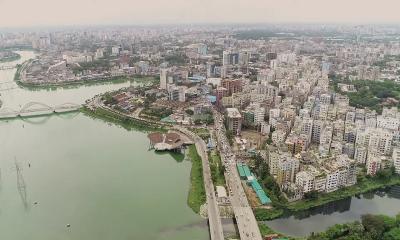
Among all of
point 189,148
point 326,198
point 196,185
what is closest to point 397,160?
point 326,198

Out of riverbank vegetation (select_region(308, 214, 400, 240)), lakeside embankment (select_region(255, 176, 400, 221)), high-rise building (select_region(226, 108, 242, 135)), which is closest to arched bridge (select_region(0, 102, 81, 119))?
high-rise building (select_region(226, 108, 242, 135))

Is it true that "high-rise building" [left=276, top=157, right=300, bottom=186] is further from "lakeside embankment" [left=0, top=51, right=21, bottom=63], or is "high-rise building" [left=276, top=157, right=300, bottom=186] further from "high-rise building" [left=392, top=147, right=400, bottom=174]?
"lakeside embankment" [left=0, top=51, right=21, bottom=63]

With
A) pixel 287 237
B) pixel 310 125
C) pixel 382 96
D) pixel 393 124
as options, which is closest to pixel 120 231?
pixel 287 237

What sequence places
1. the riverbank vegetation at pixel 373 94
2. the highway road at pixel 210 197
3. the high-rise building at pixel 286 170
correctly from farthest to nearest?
the riverbank vegetation at pixel 373 94 → the high-rise building at pixel 286 170 → the highway road at pixel 210 197

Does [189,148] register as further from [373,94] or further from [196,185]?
[373,94]

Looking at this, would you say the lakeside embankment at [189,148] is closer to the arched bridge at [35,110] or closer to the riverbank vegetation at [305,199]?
the arched bridge at [35,110]

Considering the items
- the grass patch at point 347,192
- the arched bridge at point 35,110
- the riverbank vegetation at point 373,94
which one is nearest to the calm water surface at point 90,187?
the arched bridge at point 35,110

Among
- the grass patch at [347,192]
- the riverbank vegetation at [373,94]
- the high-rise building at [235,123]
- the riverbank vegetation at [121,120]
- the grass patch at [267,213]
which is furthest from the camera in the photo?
the riverbank vegetation at [373,94]
